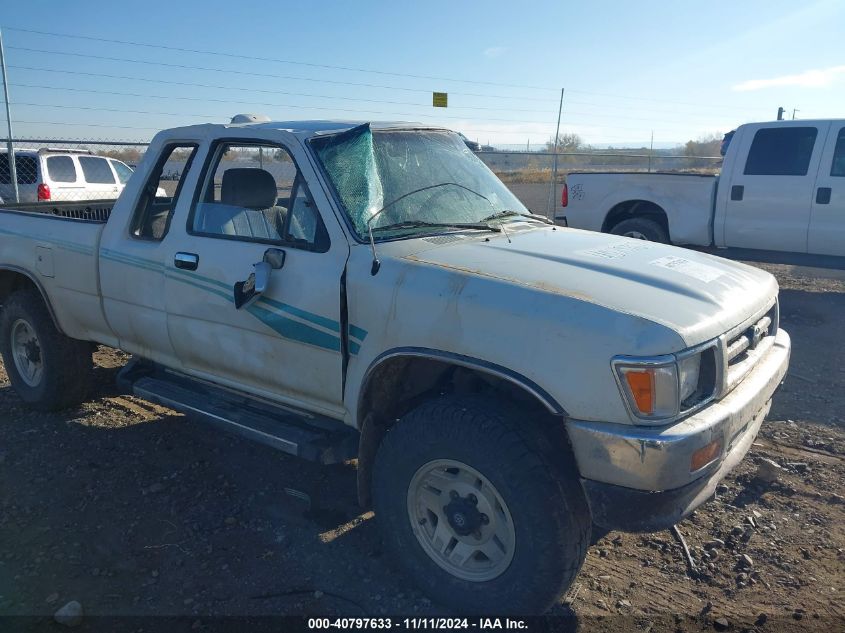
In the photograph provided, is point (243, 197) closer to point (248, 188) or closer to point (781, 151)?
point (248, 188)

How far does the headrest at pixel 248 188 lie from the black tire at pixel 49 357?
1890mm

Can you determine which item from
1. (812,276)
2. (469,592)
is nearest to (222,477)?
(469,592)

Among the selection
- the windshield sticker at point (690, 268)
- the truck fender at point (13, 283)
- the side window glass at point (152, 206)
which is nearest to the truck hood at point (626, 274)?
the windshield sticker at point (690, 268)

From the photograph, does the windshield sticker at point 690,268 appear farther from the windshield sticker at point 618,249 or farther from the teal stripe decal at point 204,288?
the teal stripe decal at point 204,288

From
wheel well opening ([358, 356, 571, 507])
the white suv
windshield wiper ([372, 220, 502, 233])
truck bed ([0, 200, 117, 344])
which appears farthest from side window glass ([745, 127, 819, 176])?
the white suv

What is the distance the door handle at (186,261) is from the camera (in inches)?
149

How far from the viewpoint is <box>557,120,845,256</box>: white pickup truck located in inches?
333

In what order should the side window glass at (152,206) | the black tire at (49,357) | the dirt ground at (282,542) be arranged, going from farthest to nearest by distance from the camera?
the black tire at (49,357), the side window glass at (152,206), the dirt ground at (282,542)

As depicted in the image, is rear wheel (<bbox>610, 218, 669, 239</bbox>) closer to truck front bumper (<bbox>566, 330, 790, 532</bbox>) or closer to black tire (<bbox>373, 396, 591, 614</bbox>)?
truck front bumper (<bbox>566, 330, 790, 532</bbox>)

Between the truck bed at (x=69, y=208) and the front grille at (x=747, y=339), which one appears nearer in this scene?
the front grille at (x=747, y=339)

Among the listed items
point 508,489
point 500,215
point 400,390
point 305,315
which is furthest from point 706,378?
point 305,315

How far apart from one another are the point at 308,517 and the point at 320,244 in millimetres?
1495

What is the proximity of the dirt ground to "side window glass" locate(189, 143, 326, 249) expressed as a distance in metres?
1.47

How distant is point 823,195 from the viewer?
27.7 feet
